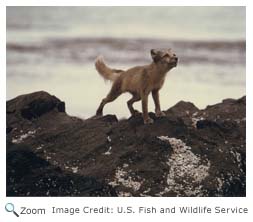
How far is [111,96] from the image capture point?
328cm

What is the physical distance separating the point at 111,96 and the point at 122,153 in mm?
266

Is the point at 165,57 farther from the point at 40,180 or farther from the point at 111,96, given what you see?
the point at 40,180

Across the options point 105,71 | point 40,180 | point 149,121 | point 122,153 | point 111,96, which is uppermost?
point 105,71

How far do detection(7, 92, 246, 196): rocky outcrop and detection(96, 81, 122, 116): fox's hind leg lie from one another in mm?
45

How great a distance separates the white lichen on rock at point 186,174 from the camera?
320cm

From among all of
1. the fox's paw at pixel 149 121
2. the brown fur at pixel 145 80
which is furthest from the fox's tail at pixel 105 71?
the fox's paw at pixel 149 121

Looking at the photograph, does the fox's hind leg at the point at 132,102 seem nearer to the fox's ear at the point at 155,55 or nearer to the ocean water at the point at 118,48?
the ocean water at the point at 118,48

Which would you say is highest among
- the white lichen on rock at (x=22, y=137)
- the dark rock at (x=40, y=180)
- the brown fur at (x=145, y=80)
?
the brown fur at (x=145, y=80)

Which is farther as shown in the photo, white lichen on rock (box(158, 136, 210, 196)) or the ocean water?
the ocean water

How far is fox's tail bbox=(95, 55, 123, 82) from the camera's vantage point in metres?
3.29
